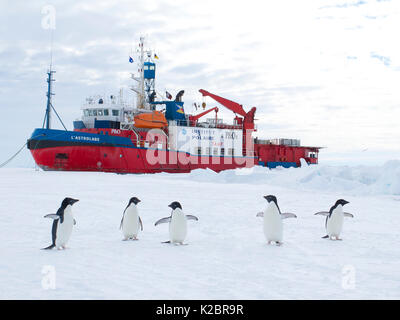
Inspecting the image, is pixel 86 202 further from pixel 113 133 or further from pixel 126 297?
pixel 113 133

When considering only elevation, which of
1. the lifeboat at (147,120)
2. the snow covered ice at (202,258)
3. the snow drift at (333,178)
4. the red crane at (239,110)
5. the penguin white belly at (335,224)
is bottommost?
the snow covered ice at (202,258)

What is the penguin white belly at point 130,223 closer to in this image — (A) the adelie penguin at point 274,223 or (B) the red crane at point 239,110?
(A) the adelie penguin at point 274,223

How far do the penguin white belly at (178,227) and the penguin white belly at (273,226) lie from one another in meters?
1.38

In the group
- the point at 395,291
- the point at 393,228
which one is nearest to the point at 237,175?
the point at 393,228

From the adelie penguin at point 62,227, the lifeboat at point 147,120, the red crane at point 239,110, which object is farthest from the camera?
the red crane at point 239,110

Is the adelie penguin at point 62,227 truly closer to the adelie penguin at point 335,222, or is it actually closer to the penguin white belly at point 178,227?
the penguin white belly at point 178,227

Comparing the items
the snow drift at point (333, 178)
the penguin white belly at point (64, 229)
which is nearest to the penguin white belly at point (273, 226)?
the penguin white belly at point (64, 229)

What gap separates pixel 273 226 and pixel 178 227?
157 centimetres

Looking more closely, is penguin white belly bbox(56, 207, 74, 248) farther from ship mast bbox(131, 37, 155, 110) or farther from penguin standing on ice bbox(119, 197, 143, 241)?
ship mast bbox(131, 37, 155, 110)

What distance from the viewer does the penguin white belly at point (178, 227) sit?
622cm

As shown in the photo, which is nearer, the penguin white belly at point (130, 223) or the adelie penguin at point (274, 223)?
the adelie penguin at point (274, 223)

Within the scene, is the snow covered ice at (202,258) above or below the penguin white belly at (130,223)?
below

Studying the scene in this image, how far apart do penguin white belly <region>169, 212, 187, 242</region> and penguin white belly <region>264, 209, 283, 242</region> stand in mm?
1379

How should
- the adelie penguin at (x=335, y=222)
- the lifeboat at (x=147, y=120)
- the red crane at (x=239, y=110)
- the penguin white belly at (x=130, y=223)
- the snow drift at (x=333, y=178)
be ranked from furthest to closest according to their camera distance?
the red crane at (x=239, y=110)
the lifeboat at (x=147, y=120)
the snow drift at (x=333, y=178)
the adelie penguin at (x=335, y=222)
the penguin white belly at (x=130, y=223)
